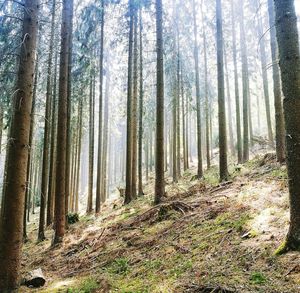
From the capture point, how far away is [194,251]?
6.04m

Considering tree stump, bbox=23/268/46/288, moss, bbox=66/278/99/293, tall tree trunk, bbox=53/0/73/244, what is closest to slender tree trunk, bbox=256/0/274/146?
tall tree trunk, bbox=53/0/73/244

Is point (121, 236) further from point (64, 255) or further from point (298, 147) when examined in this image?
point (298, 147)

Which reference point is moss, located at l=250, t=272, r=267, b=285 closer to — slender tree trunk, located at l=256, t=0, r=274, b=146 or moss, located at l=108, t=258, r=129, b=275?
moss, located at l=108, t=258, r=129, b=275

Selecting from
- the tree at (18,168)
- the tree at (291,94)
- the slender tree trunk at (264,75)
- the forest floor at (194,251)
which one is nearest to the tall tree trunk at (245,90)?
the slender tree trunk at (264,75)

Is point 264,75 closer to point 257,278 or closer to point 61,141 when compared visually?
point 61,141

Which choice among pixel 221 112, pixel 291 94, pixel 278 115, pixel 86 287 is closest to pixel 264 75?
pixel 221 112

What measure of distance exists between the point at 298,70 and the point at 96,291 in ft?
15.9

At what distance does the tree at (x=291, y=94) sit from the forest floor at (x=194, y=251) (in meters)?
0.48

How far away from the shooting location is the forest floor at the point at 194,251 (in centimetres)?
446

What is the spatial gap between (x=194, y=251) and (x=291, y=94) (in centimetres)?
336

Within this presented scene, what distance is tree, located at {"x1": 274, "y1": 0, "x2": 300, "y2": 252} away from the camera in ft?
14.8

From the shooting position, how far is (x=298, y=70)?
15.4ft

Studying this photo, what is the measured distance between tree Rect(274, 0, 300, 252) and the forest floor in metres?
0.48

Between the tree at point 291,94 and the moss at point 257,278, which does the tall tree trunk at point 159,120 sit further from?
the moss at point 257,278
